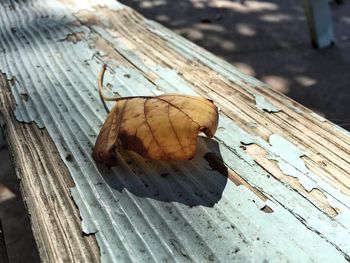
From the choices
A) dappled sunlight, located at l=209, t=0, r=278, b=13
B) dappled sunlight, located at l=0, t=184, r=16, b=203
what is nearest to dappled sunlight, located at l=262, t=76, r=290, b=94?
dappled sunlight, located at l=209, t=0, r=278, b=13

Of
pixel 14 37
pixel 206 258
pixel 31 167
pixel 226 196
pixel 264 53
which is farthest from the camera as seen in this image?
pixel 264 53

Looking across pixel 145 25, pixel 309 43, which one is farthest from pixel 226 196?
pixel 309 43

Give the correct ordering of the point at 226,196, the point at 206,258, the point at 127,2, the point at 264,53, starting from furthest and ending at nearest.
A: the point at 127,2
the point at 264,53
the point at 226,196
the point at 206,258

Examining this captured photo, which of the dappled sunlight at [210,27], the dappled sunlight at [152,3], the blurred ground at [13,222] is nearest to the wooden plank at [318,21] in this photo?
the dappled sunlight at [210,27]

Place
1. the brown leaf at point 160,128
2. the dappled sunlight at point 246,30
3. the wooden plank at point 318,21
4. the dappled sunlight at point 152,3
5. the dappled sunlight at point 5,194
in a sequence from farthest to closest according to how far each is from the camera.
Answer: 1. the dappled sunlight at point 152,3
2. the dappled sunlight at point 246,30
3. the wooden plank at point 318,21
4. the dappled sunlight at point 5,194
5. the brown leaf at point 160,128

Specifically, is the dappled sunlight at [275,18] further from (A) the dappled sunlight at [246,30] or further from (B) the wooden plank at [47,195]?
(B) the wooden plank at [47,195]

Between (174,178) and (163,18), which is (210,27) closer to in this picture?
(163,18)

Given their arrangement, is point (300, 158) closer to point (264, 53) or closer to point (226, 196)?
point (226, 196)
